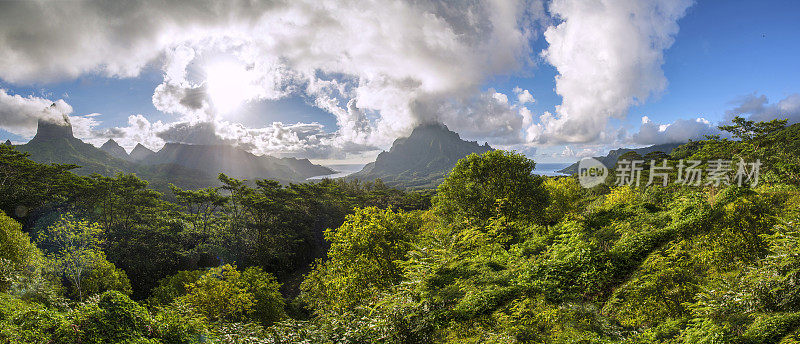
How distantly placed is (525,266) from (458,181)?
1193cm

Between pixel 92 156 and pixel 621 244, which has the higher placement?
pixel 92 156

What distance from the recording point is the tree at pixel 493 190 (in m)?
19.3

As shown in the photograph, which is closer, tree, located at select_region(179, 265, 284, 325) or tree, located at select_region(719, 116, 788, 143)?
tree, located at select_region(179, 265, 284, 325)

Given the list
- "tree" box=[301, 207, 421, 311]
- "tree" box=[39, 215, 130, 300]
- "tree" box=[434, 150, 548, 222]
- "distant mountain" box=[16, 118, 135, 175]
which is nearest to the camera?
"tree" box=[301, 207, 421, 311]

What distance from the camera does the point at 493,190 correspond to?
19.7m

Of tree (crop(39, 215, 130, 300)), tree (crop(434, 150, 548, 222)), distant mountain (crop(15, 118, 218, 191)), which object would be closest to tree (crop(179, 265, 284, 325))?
tree (crop(39, 215, 130, 300))

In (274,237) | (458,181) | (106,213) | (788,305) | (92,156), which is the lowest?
(274,237)

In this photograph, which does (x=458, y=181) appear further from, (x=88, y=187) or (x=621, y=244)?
(x=88, y=187)

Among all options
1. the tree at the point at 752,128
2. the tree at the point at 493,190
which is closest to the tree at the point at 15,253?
the tree at the point at 493,190

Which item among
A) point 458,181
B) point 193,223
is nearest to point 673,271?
point 458,181

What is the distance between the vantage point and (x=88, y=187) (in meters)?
36.9

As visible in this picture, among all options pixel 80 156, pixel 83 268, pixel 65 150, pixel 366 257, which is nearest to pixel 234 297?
pixel 366 257

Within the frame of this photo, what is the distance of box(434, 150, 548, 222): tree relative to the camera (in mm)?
19328

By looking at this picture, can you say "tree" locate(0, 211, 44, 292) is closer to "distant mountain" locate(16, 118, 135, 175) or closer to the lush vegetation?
the lush vegetation
